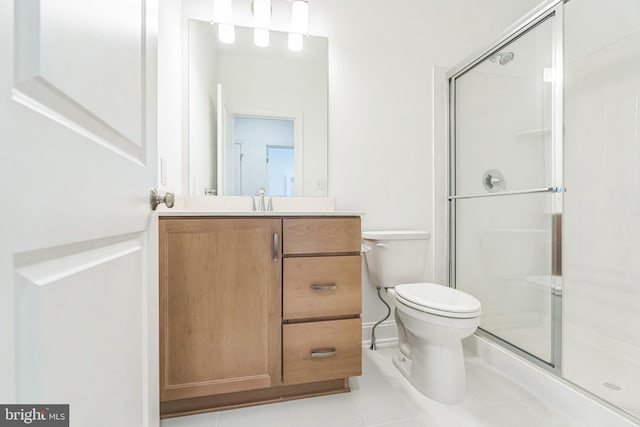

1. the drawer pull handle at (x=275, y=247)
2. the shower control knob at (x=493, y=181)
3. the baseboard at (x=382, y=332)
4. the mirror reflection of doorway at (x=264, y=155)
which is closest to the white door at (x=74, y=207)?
the drawer pull handle at (x=275, y=247)

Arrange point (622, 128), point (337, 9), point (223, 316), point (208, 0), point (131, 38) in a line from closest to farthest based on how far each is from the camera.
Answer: point (131, 38)
point (223, 316)
point (622, 128)
point (208, 0)
point (337, 9)

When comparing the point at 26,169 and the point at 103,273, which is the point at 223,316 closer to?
the point at 103,273

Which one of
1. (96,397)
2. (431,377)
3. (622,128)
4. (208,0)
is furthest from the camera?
(208,0)

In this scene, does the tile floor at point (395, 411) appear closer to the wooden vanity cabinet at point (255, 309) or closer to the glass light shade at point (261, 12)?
the wooden vanity cabinet at point (255, 309)

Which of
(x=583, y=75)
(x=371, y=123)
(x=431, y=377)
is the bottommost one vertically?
(x=431, y=377)

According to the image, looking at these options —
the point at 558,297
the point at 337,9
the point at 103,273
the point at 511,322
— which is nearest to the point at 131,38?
the point at 103,273

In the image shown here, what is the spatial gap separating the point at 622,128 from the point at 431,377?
1.72 meters

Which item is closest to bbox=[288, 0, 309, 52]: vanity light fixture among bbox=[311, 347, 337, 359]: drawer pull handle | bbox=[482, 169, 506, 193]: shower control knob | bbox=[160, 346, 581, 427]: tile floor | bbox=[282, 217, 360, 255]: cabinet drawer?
bbox=[282, 217, 360, 255]: cabinet drawer

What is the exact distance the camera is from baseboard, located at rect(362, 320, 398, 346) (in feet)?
6.11

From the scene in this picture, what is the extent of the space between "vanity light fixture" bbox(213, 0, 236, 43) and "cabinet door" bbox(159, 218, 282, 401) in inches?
47.7

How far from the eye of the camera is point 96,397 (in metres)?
0.45

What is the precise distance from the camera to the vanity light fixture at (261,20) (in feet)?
5.58

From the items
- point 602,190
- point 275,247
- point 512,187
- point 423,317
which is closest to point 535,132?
point 512,187

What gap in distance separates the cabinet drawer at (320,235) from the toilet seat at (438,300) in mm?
359
